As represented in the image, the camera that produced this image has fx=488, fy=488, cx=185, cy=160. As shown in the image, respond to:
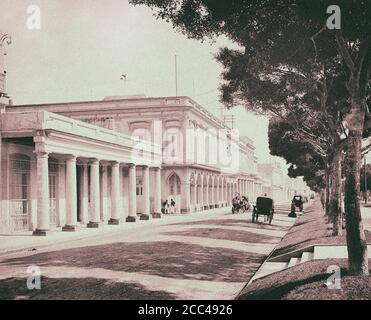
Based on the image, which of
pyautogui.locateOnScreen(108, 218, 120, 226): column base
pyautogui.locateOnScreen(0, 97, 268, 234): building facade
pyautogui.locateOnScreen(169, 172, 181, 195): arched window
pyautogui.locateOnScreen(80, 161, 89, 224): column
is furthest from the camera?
pyautogui.locateOnScreen(169, 172, 181, 195): arched window

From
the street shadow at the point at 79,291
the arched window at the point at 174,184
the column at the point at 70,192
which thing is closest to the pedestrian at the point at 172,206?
the arched window at the point at 174,184

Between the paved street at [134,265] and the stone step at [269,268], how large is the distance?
0.33m

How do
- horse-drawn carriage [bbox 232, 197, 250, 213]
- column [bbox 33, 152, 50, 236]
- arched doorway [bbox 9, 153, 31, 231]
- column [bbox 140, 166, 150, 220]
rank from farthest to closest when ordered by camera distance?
horse-drawn carriage [bbox 232, 197, 250, 213], column [bbox 140, 166, 150, 220], arched doorway [bbox 9, 153, 31, 231], column [bbox 33, 152, 50, 236]

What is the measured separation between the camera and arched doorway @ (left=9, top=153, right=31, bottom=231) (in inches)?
869

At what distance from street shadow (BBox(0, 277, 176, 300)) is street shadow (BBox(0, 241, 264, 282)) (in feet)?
4.74

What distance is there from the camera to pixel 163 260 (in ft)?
43.7

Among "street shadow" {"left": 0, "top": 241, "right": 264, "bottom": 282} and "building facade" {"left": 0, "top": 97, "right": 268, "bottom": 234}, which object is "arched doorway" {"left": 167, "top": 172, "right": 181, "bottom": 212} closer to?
"building facade" {"left": 0, "top": 97, "right": 268, "bottom": 234}

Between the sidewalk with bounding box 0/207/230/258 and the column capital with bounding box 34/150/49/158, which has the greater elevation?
the column capital with bounding box 34/150/49/158

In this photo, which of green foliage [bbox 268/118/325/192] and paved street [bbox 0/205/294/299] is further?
green foliage [bbox 268/118/325/192]

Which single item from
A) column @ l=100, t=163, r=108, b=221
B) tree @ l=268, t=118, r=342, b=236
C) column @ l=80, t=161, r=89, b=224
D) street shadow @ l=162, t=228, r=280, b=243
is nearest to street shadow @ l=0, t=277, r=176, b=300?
tree @ l=268, t=118, r=342, b=236

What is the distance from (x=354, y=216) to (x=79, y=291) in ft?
17.0

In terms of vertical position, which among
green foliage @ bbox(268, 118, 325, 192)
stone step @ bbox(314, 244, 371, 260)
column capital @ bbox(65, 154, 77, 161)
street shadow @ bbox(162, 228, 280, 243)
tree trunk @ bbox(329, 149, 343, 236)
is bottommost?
street shadow @ bbox(162, 228, 280, 243)

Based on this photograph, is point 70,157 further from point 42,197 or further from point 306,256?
point 306,256

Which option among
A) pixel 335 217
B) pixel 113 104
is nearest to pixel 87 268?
pixel 335 217
